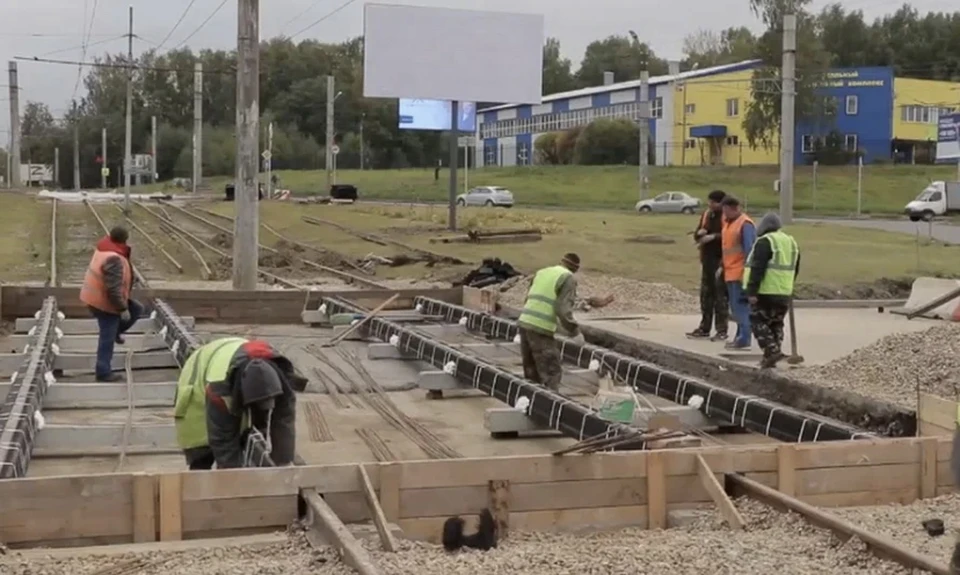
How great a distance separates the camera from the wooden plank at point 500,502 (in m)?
7.24

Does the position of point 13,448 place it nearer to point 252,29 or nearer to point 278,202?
point 252,29

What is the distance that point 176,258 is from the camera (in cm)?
2970

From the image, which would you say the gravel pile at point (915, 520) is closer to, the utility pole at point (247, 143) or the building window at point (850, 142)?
the utility pole at point (247, 143)

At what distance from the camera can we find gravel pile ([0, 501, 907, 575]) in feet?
20.4

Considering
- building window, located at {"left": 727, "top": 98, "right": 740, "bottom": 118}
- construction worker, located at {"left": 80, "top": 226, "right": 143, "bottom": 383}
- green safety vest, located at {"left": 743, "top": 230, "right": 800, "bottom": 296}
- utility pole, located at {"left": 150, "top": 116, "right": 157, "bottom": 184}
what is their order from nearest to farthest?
construction worker, located at {"left": 80, "top": 226, "right": 143, "bottom": 383}
green safety vest, located at {"left": 743, "top": 230, "right": 800, "bottom": 296}
utility pole, located at {"left": 150, "top": 116, "right": 157, "bottom": 184}
building window, located at {"left": 727, "top": 98, "right": 740, "bottom": 118}

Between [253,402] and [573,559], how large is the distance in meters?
1.86

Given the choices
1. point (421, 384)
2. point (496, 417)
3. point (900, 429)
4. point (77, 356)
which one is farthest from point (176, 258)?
point (900, 429)

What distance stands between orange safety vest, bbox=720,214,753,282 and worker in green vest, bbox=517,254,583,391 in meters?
3.40

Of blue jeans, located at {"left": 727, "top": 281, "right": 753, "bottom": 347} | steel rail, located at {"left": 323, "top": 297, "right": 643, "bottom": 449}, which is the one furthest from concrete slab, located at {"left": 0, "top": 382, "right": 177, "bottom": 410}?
blue jeans, located at {"left": 727, "top": 281, "right": 753, "bottom": 347}

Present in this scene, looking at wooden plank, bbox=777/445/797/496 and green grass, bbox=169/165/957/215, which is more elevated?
green grass, bbox=169/165/957/215

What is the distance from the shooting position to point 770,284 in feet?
40.4

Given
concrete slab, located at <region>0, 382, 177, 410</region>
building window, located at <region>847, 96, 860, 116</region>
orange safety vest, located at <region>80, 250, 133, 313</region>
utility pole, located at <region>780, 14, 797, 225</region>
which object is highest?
building window, located at <region>847, 96, 860, 116</region>

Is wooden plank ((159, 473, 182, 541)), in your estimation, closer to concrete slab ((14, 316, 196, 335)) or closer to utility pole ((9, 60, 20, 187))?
concrete slab ((14, 316, 196, 335))

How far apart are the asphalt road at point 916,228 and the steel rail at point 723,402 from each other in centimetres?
2322
